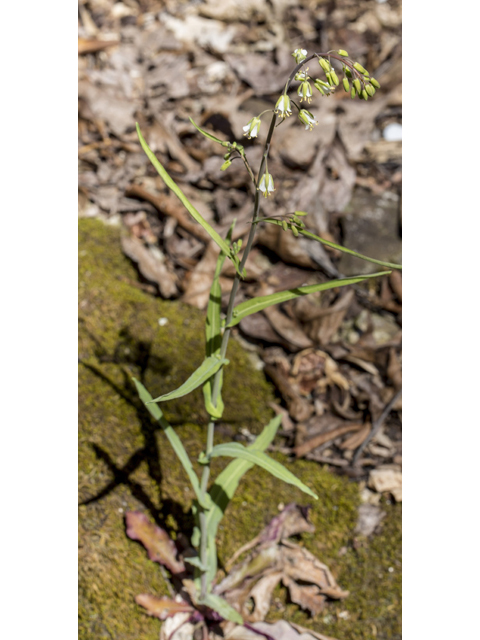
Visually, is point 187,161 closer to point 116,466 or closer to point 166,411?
point 166,411

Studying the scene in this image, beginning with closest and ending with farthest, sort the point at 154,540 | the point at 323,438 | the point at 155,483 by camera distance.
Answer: the point at 154,540, the point at 155,483, the point at 323,438


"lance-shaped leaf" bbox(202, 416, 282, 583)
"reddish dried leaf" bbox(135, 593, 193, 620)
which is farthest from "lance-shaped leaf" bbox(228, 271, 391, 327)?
"reddish dried leaf" bbox(135, 593, 193, 620)

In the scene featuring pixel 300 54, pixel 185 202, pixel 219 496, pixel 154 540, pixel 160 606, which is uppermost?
pixel 300 54

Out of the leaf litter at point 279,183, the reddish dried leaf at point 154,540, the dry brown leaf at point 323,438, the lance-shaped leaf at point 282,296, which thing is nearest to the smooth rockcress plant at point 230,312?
the lance-shaped leaf at point 282,296

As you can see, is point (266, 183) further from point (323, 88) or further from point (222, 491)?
point (222, 491)

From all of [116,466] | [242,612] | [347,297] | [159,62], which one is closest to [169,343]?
[116,466]

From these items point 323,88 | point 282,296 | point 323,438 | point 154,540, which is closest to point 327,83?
point 323,88

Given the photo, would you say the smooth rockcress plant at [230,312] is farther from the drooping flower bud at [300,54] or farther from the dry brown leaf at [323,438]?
the dry brown leaf at [323,438]

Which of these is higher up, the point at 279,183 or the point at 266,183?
the point at 279,183
